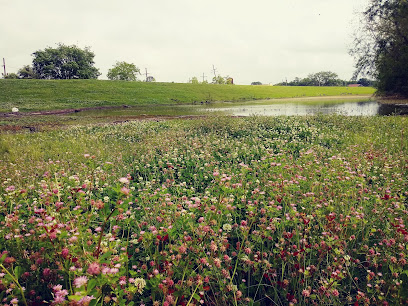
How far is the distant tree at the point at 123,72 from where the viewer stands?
10488 centimetres

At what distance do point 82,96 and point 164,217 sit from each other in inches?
1960

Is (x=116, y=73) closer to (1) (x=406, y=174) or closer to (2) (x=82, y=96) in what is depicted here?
(2) (x=82, y=96)

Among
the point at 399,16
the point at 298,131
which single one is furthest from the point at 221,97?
the point at 298,131

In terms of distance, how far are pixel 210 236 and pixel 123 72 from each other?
112 meters

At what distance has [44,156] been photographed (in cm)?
784

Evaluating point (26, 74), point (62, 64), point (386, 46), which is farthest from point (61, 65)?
point (386, 46)

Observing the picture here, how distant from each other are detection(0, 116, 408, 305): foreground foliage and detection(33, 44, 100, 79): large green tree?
270ft

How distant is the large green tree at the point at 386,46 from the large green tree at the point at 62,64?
239ft

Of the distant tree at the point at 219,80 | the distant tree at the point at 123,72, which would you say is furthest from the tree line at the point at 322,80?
the distant tree at the point at 123,72

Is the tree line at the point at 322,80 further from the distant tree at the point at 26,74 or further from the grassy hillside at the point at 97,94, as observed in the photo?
the distant tree at the point at 26,74

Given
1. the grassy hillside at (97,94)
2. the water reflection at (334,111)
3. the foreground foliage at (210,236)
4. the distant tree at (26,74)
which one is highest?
the distant tree at (26,74)

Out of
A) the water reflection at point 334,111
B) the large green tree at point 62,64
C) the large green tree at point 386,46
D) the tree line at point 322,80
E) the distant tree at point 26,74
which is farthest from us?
the tree line at point 322,80

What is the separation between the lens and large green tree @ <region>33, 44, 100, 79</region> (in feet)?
257

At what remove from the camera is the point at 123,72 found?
105 metres
